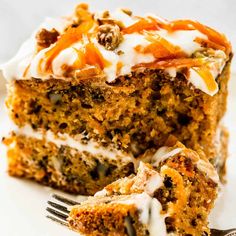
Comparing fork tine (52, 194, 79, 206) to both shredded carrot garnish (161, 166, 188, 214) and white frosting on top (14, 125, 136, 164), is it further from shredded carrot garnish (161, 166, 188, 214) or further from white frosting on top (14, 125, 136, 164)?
shredded carrot garnish (161, 166, 188, 214)

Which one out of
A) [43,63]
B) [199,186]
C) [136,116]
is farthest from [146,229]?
[43,63]

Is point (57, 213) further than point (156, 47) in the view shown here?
Yes

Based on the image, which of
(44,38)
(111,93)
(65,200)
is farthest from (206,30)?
(65,200)

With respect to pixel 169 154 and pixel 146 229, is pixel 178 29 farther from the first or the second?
pixel 146 229

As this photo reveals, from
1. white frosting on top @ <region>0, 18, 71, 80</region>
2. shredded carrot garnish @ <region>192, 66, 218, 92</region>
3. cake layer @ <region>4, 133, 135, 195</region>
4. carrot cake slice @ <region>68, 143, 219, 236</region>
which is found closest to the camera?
carrot cake slice @ <region>68, 143, 219, 236</region>

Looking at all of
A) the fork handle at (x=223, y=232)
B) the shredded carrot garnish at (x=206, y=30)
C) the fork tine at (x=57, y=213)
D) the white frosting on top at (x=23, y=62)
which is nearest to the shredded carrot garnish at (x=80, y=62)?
the white frosting on top at (x=23, y=62)

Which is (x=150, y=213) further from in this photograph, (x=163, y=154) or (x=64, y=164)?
(x=64, y=164)

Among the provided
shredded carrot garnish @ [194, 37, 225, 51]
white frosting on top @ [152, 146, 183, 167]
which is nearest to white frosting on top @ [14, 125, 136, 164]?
white frosting on top @ [152, 146, 183, 167]

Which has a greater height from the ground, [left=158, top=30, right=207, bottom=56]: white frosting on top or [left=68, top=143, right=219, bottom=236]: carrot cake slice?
[left=158, top=30, right=207, bottom=56]: white frosting on top
